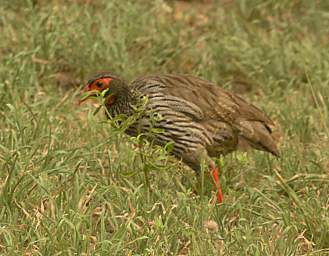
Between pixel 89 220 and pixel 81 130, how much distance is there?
1.83 m

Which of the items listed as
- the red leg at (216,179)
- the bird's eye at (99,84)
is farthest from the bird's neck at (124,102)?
the red leg at (216,179)

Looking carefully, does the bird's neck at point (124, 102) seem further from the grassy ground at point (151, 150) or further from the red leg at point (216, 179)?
the red leg at point (216, 179)

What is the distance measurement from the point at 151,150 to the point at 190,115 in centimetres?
52

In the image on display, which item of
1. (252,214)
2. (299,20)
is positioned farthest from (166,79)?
(299,20)

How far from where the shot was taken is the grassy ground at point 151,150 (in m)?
6.11

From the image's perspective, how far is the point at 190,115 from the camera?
734 cm

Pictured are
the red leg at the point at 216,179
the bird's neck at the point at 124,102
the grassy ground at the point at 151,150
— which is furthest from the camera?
the bird's neck at the point at 124,102

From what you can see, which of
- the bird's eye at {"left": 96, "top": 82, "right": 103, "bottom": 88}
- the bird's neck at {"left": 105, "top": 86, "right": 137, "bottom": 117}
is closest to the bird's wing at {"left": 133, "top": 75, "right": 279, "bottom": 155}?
the bird's neck at {"left": 105, "top": 86, "right": 137, "bottom": 117}

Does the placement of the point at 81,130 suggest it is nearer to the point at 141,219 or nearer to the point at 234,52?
the point at 141,219

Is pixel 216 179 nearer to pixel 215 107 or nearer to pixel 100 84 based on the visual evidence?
pixel 215 107

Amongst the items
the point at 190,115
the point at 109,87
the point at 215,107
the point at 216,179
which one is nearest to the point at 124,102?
the point at 109,87

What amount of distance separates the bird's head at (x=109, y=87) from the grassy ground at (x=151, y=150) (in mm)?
189

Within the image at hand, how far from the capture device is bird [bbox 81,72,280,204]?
720 centimetres

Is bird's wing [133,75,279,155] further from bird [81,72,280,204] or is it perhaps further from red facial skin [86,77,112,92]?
red facial skin [86,77,112,92]
